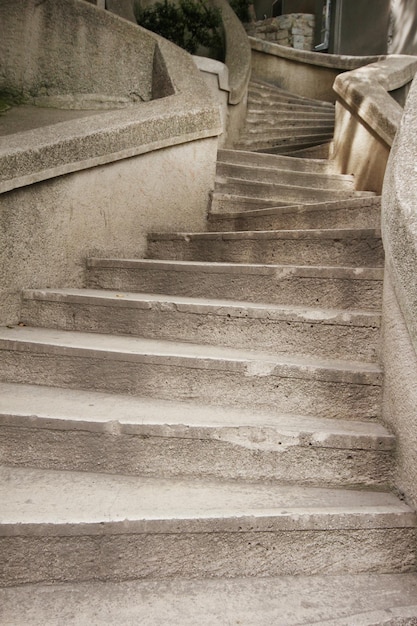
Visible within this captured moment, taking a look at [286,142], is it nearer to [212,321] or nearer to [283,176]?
[283,176]

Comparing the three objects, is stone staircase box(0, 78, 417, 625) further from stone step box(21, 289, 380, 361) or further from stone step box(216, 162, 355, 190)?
stone step box(216, 162, 355, 190)

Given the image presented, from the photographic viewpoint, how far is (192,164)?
3.99 m

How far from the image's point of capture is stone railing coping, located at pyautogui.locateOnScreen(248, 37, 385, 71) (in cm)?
893

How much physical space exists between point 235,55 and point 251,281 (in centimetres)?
576

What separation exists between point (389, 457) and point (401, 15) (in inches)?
415

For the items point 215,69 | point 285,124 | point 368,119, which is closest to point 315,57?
point 285,124

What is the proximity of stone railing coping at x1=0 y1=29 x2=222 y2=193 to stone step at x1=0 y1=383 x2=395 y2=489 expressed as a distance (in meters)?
1.41

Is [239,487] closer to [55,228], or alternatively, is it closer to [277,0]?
[55,228]

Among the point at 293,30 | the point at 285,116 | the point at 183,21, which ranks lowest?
the point at 285,116

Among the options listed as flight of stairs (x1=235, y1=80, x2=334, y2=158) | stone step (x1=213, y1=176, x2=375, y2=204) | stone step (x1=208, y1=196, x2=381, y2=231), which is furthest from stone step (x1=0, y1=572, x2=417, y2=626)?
flight of stairs (x1=235, y1=80, x2=334, y2=158)

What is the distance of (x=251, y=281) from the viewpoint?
2855mm

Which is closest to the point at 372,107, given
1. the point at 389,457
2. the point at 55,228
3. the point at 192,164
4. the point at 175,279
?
the point at 192,164

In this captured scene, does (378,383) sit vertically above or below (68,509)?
above

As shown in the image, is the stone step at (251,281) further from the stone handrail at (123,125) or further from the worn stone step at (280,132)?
the worn stone step at (280,132)
